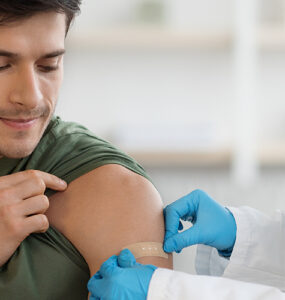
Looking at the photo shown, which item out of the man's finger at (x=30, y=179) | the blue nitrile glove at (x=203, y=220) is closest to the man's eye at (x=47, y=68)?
the man's finger at (x=30, y=179)

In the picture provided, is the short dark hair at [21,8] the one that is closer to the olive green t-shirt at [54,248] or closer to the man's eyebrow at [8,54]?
the man's eyebrow at [8,54]

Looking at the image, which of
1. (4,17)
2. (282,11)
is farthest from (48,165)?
(282,11)

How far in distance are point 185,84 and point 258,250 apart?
285cm

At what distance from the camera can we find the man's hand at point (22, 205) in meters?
1.39

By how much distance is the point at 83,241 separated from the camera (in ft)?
4.57

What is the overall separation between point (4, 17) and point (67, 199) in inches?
17.0

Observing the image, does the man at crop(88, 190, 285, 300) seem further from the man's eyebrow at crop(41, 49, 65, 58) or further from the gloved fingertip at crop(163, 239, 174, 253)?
the man's eyebrow at crop(41, 49, 65, 58)

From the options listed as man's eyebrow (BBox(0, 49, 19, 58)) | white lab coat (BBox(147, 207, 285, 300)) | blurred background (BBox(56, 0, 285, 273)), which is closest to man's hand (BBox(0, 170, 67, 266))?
man's eyebrow (BBox(0, 49, 19, 58))

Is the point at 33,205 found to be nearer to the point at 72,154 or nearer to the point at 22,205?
the point at 22,205

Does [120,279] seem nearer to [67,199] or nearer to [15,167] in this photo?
[67,199]

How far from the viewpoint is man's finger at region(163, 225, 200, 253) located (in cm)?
141

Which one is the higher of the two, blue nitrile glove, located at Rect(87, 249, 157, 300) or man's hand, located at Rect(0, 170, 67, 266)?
man's hand, located at Rect(0, 170, 67, 266)

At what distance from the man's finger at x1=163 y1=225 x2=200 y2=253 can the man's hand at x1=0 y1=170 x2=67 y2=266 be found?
0.27 meters


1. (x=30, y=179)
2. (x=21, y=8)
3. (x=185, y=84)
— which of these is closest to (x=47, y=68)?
(x=21, y=8)
